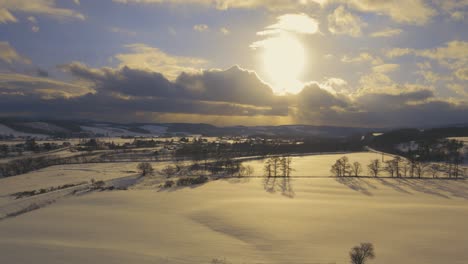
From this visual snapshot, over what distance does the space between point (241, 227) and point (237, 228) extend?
1.58 ft

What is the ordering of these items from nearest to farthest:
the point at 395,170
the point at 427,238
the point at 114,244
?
the point at 114,244, the point at 427,238, the point at 395,170

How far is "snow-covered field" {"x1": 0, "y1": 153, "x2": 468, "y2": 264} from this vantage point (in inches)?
958

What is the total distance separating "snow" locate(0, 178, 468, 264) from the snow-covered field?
0.08 metres

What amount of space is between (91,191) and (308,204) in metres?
34.6

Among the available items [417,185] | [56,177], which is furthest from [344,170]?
[56,177]

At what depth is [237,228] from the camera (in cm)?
3231

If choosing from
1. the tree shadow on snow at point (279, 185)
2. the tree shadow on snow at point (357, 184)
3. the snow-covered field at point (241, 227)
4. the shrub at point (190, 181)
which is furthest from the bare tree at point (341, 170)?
the shrub at point (190, 181)

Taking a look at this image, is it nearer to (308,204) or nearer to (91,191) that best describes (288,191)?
(308,204)

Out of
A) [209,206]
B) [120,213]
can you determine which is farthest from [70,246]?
[209,206]

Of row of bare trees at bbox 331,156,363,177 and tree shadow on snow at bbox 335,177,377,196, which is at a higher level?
row of bare trees at bbox 331,156,363,177

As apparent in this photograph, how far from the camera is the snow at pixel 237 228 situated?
79.6ft

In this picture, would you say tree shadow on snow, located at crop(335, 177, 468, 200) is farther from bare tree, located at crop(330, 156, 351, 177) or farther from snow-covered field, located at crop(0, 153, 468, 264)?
bare tree, located at crop(330, 156, 351, 177)

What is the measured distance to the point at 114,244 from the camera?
86.0 feet

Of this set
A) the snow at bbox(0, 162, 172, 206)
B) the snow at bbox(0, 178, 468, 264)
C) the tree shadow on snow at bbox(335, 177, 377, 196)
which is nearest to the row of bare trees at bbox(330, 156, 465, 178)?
the tree shadow on snow at bbox(335, 177, 377, 196)
